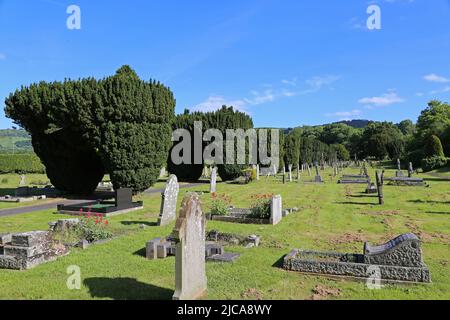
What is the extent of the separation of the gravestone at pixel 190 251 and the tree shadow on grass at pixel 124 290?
663 mm

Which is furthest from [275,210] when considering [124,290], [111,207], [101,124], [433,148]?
[433,148]

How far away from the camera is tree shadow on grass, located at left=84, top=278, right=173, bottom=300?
21.8ft

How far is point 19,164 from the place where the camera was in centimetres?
5681

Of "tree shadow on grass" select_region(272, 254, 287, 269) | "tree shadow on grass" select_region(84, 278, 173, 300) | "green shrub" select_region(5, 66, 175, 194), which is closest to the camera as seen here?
"tree shadow on grass" select_region(84, 278, 173, 300)

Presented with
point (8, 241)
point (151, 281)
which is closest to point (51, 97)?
point (8, 241)

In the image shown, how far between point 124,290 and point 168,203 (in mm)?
7537

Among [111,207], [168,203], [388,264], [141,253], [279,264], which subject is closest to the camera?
[388,264]

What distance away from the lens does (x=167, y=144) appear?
24.3 m

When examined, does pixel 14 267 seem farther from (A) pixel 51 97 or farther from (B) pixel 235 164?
(B) pixel 235 164

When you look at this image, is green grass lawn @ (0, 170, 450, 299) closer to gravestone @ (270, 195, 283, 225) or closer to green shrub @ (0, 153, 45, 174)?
gravestone @ (270, 195, 283, 225)

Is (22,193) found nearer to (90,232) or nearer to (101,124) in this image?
(101,124)

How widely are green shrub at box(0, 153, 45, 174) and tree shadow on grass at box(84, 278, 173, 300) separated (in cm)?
5658

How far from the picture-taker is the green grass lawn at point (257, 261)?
22.5 feet

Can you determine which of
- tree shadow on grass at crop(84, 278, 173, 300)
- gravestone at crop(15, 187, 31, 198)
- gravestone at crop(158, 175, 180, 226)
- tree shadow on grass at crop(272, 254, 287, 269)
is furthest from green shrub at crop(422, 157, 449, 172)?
tree shadow on grass at crop(84, 278, 173, 300)
